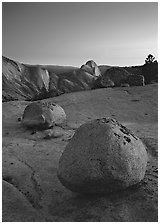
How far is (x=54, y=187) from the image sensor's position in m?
6.65

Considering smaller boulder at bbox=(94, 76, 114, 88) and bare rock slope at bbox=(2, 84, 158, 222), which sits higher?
smaller boulder at bbox=(94, 76, 114, 88)

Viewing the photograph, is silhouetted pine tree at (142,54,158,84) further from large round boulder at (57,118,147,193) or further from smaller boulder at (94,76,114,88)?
large round boulder at (57,118,147,193)

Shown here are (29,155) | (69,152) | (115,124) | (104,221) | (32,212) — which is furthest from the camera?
(29,155)

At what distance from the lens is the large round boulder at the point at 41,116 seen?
12297 millimetres

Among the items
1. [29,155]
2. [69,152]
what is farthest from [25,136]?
[69,152]

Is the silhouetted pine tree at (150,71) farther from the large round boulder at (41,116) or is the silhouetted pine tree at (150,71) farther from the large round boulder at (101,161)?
the large round boulder at (101,161)

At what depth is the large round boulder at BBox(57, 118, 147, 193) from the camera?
18.0 feet

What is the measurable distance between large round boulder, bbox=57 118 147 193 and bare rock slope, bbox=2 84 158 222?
30cm

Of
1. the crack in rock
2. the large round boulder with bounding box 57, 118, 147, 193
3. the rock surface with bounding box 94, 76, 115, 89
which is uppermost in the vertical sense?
the rock surface with bounding box 94, 76, 115, 89

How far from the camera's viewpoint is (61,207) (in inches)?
225

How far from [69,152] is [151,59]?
2863cm

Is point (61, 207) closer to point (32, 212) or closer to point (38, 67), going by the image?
point (32, 212)

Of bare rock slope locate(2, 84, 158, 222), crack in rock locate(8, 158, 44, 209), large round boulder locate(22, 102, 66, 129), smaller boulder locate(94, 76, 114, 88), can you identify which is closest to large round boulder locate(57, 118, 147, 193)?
bare rock slope locate(2, 84, 158, 222)

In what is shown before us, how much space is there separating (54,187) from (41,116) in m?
6.02
